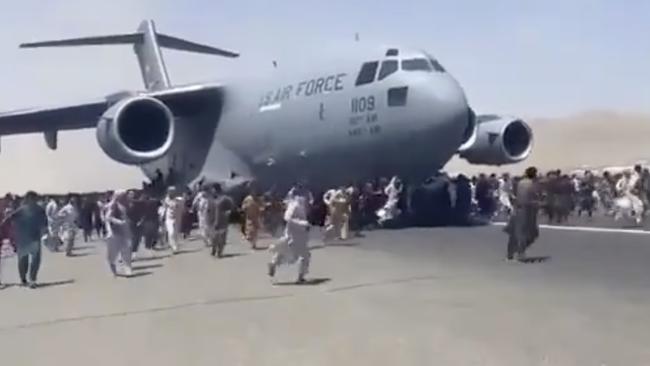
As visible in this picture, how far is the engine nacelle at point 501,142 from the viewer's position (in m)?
21.9

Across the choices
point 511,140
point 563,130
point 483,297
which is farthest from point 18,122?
point 563,130

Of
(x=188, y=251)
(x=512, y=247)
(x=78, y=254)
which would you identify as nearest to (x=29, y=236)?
(x=188, y=251)

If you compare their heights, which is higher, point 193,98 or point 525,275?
point 193,98

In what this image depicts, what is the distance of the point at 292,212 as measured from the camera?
1162cm

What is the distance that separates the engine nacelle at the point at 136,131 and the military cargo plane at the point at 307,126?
2 cm

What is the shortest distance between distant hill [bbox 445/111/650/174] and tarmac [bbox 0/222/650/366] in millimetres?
84940

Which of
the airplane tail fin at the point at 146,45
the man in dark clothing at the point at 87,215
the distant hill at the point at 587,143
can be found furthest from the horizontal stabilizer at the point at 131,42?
the distant hill at the point at 587,143

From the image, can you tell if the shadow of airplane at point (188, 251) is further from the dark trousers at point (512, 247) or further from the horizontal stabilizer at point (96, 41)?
the horizontal stabilizer at point (96, 41)

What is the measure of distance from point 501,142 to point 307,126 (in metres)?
5.14

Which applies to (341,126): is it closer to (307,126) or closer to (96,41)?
(307,126)

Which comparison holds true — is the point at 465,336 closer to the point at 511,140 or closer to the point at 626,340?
the point at 626,340

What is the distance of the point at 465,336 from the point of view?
742cm

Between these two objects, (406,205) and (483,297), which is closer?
(483,297)

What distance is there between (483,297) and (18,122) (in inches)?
733
